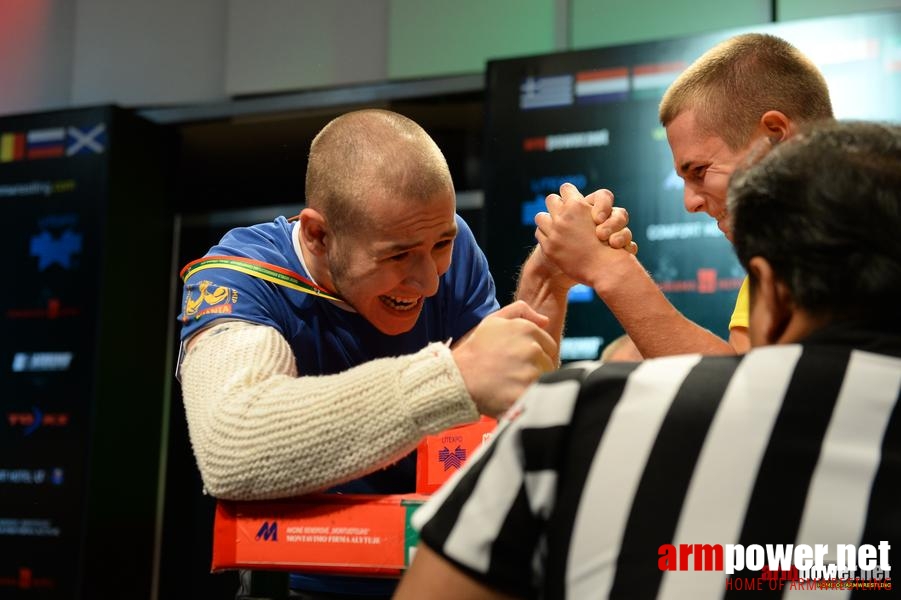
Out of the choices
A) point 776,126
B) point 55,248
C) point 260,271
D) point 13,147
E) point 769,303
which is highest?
point 13,147

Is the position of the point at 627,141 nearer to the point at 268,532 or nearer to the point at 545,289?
the point at 545,289

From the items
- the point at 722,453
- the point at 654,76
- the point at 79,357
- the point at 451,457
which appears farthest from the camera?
the point at 79,357

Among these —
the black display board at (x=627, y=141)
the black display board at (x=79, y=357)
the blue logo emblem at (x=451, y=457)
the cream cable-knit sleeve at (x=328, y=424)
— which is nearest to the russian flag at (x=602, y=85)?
the black display board at (x=627, y=141)

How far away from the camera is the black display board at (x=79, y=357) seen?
171 inches

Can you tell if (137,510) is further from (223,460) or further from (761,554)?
(761,554)

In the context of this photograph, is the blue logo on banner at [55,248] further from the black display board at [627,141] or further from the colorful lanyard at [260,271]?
the colorful lanyard at [260,271]

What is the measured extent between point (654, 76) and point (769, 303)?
2.97 m

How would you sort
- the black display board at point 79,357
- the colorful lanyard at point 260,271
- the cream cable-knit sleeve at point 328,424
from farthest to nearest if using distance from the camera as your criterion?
the black display board at point 79,357 < the colorful lanyard at point 260,271 < the cream cable-knit sleeve at point 328,424

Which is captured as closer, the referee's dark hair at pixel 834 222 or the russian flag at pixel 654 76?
the referee's dark hair at pixel 834 222

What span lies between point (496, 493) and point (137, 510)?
4.13 meters

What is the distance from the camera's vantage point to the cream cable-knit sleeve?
4.00ft

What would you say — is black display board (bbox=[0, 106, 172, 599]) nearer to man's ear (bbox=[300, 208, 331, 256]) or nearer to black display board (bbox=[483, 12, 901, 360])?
black display board (bbox=[483, 12, 901, 360])

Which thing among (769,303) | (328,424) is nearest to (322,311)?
(328,424)

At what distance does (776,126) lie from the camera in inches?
64.3
